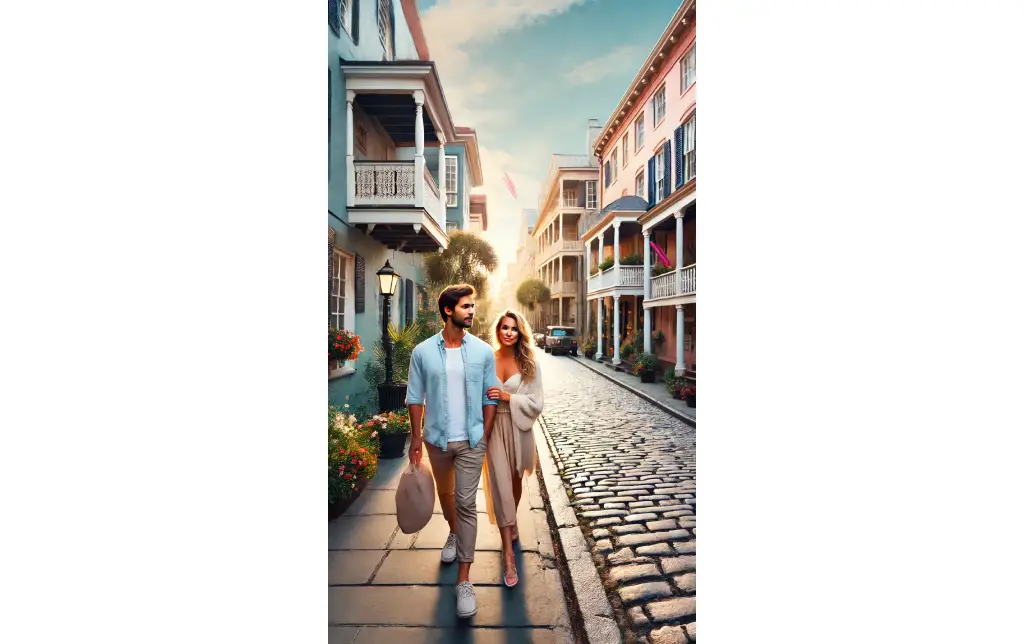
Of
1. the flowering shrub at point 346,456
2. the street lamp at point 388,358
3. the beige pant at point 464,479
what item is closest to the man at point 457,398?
the beige pant at point 464,479

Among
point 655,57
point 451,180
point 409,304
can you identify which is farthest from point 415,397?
point 451,180

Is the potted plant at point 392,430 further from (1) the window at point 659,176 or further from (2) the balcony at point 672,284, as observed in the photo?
(1) the window at point 659,176

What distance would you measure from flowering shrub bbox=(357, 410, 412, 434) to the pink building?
Result: 1.65m

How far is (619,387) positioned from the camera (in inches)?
156

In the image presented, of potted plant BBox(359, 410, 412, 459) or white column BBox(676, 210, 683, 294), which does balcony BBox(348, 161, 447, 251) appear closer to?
potted plant BBox(359, 410, 412, 459)

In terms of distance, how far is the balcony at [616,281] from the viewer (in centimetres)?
304

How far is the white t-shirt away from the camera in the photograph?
81.5 inches

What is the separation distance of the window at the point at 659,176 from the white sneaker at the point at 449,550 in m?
2.47

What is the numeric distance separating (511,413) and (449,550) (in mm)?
832
